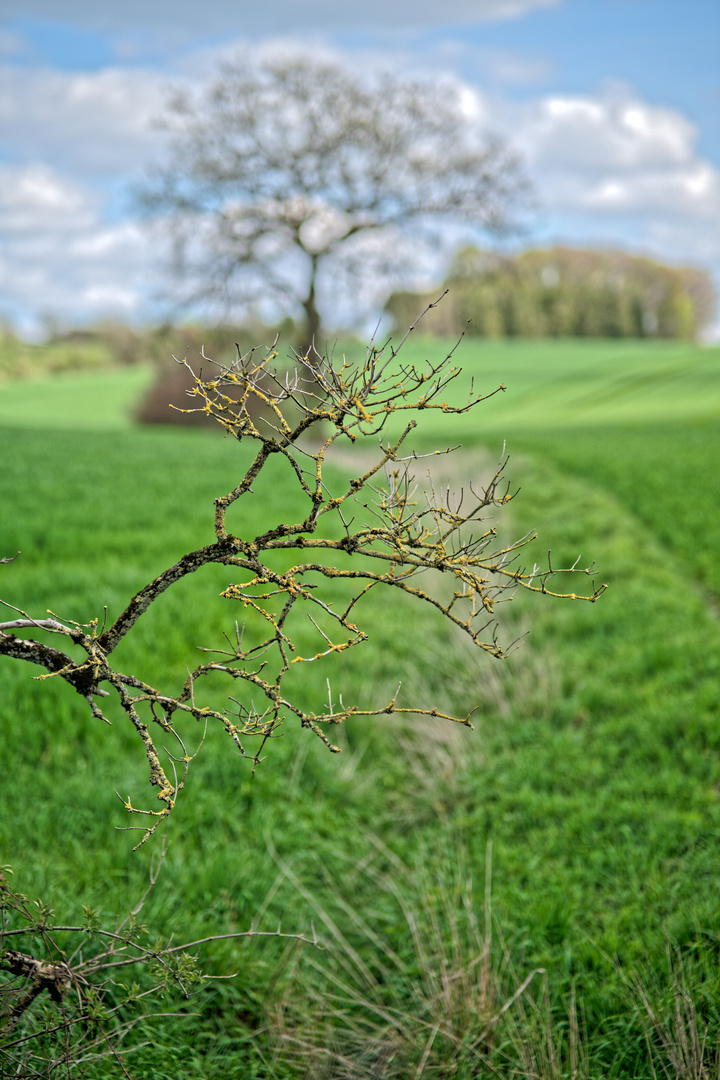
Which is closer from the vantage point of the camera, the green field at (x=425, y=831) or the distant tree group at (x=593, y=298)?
the green field at (x=425, y=831)

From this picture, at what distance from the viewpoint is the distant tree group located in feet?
206

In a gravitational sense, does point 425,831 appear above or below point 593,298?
below

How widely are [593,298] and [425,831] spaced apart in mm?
67241

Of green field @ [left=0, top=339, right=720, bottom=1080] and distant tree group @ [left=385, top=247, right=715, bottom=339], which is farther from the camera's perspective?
distant tree group @ [left=385, top=247, right=715, bottom=339]

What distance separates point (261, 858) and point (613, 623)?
437cm

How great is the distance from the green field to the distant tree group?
4960 centimetres

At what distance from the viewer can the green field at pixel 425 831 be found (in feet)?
10.3

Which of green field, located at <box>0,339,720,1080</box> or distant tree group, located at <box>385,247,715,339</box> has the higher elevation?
distant tree group, located at <box>385,247,715,339</box>

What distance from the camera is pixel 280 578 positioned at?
176cm

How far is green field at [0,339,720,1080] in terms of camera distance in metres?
3.14

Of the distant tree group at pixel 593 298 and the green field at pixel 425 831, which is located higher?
the distant tree group at pixel 593 298

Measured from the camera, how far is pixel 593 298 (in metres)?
64.6

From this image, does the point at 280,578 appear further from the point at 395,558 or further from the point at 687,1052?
the point at 687,1052

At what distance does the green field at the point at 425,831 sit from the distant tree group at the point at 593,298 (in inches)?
1953
